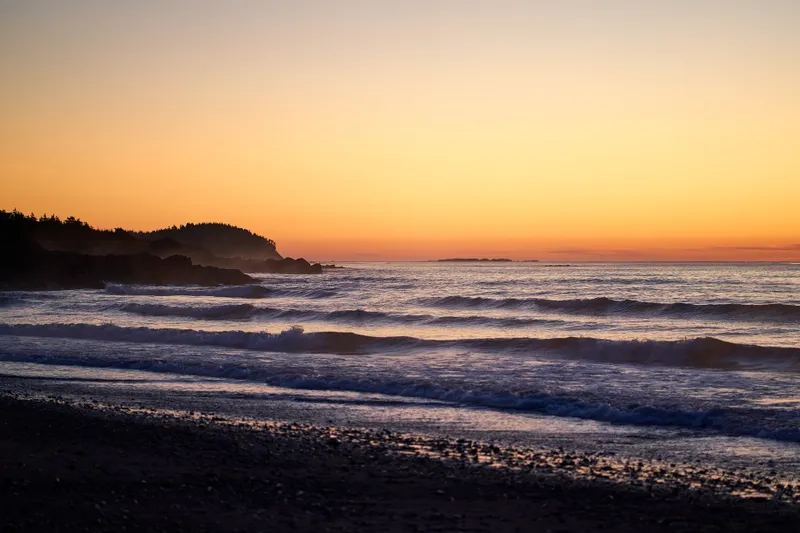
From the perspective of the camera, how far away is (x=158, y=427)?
30.3 feet

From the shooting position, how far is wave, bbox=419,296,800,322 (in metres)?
28.9

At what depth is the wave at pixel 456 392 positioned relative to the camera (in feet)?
33.4

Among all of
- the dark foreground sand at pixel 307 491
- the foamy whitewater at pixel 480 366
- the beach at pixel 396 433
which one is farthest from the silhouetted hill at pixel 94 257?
the dark foreground sand at pixel 307 491

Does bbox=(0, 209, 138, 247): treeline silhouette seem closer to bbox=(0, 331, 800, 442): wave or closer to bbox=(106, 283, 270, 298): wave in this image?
bbox=(106, 283, 270, 298): wave

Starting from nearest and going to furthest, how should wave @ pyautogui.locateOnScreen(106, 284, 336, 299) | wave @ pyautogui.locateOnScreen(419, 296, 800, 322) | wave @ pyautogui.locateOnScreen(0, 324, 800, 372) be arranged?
wave @ pyautogui.locateOnScreen(0, 324, 800, 372) → wave @ pyautogui.locateOnScreen(419, 296, 800, 322) → wave @ pyautogui.locateOnScreen(106, 284, 336, 299)

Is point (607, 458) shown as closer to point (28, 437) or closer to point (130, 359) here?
point (28, 437)

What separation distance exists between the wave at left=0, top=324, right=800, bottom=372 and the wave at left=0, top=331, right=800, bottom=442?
4294 mm

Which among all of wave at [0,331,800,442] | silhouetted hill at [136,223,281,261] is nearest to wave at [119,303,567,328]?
wave at [0,331,800,442]

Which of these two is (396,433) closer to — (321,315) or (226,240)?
(321,315)

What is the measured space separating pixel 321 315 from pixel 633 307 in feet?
50.2

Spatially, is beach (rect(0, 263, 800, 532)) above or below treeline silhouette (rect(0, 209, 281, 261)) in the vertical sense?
below

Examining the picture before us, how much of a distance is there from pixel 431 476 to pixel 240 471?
2.01 m

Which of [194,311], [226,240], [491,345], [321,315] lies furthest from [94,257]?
[226,240]

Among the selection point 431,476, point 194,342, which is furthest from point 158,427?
point 194,342
